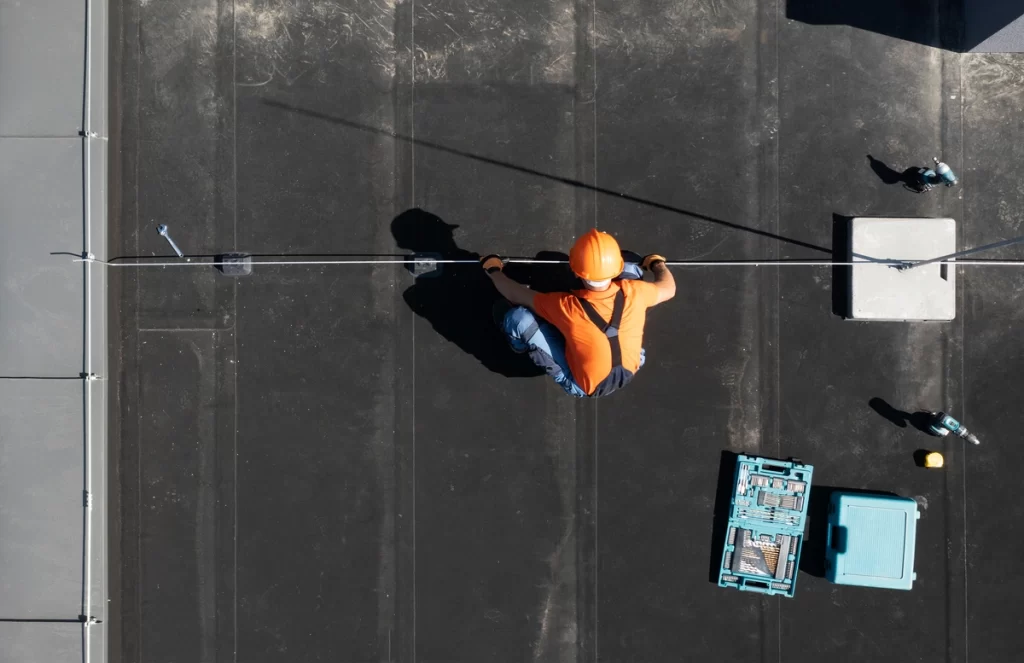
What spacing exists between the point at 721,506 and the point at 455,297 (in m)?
2.69

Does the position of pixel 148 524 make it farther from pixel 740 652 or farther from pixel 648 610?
pixel 740 652

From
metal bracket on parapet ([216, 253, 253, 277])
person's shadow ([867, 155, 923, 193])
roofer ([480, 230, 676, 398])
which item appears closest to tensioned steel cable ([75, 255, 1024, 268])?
metal bracket on parapet ([216, 253, 253, 277])

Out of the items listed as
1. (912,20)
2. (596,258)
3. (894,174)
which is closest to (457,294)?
(596,258)

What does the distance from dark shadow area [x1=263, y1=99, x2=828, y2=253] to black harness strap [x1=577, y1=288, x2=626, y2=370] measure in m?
1.18

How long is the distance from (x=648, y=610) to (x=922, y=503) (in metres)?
2.31

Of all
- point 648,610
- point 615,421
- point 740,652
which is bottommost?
point 740,652

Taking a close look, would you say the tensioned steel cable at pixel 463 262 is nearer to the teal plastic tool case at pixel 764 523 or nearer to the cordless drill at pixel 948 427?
the cordless drill at pixel 948 427

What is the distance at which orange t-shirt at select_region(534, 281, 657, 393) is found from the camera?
4.07 metres

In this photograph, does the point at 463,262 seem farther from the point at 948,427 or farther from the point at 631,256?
the point at 948,427

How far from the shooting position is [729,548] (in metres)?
4.84

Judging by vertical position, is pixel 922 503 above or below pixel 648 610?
above

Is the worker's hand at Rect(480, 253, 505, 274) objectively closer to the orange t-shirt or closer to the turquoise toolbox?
the orange t-shirt

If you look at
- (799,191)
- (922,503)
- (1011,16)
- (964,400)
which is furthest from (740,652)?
(1011,16)

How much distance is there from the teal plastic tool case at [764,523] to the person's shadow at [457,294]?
1854mm
